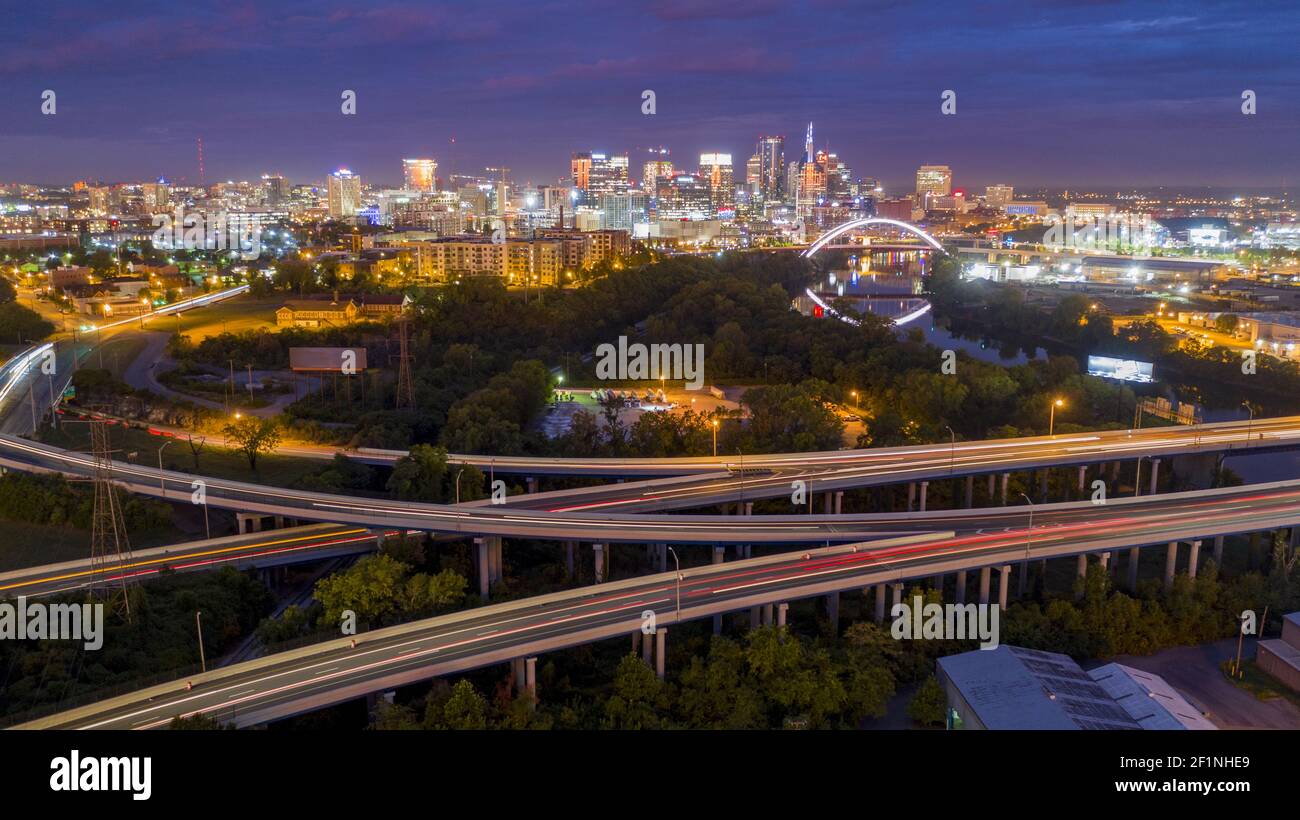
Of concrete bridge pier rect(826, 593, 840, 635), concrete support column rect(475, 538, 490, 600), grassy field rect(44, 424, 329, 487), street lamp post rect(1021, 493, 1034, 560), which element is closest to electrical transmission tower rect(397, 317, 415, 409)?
grassy field rect(44, 424, 329, 487)

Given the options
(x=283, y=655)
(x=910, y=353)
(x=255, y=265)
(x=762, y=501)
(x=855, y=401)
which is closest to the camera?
(x=283, y=655)

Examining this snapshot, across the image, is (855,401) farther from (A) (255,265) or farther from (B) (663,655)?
(A) (255,265)

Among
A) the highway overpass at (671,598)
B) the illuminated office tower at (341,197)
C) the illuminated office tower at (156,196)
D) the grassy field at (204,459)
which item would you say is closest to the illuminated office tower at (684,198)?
the illuminated office tower at (341,197)

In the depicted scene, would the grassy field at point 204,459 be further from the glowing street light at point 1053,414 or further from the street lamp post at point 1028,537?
the glowing street light at point 1053,414

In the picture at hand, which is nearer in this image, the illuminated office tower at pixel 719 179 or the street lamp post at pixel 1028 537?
the street lamp post at pixel 1028 537
